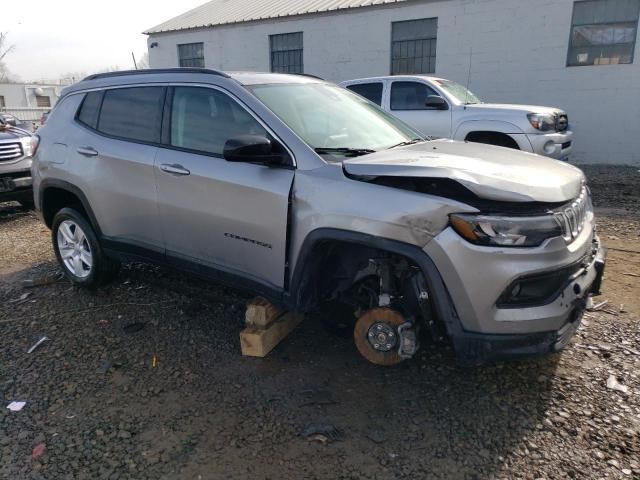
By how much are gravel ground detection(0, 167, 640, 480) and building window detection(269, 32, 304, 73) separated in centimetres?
1374

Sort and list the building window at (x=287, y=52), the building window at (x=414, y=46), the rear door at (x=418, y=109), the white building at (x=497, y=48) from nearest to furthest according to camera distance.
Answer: the rear door at (x=418, y=109), the white building at (x=497, y=48), the building window at (x=414, y=46), the building window at (x=287, y=52)

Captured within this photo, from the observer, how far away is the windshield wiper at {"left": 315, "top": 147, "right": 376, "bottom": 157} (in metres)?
3.01

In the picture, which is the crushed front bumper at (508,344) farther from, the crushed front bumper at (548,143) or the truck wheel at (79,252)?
the crushed front bumper at (548,143)

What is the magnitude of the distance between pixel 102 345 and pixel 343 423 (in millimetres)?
1911

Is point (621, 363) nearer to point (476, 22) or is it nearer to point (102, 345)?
point (102, 345)

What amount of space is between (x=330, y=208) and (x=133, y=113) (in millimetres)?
2017

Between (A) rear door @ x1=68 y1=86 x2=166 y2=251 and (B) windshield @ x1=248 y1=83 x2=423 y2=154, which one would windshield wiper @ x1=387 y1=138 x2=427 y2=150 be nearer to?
(B) windshield @ x1=248 y1=83 x2=423 y2=154

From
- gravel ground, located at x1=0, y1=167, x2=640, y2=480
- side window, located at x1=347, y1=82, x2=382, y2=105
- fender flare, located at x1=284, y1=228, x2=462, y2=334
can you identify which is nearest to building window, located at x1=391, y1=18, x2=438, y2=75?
side window, located at x1=347, y1=82, x2=382, y2=105

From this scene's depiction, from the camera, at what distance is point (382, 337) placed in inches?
112

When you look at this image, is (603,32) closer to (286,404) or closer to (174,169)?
(174,169)

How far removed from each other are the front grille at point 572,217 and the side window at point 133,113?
2691 mm

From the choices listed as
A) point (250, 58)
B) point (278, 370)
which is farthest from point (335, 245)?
point (250, 58)

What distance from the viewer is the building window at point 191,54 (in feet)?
60.5

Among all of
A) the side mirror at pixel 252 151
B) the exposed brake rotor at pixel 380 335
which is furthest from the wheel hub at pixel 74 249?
the exposed brake rotor at pixel 380 335
